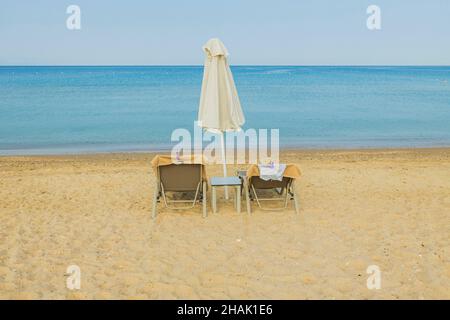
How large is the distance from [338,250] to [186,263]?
5.08ft

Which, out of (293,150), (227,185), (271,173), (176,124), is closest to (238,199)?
(227,185)

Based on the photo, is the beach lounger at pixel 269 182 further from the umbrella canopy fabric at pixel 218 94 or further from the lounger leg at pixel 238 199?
the umbrella canopy fabric at pixel 218 94

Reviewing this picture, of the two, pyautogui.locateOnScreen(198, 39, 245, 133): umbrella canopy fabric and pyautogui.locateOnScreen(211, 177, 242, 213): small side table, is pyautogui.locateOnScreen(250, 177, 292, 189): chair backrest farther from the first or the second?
pyautogui.locateOnScreen(198, 39, 245, 133): umbrella canopy fabric

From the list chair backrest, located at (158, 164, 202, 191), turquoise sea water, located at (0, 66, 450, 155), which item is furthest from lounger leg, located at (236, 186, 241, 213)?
turquoise sea water, located at (0, 66, 450, 155)

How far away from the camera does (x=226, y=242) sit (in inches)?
192

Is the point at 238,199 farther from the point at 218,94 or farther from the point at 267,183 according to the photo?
the point at 218,94

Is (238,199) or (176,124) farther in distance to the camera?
(176,124)

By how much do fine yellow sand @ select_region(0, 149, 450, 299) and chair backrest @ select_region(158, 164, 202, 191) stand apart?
38 centimetres

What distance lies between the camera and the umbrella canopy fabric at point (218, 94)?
19.1ft

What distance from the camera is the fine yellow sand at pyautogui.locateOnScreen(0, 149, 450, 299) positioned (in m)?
3.83

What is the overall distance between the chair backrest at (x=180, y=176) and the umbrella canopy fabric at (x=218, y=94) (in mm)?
629

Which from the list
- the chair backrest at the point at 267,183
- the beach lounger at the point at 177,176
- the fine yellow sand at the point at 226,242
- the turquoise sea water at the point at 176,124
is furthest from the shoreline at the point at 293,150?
the chair backrest at the point at 267,183

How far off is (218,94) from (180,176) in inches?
46.0
